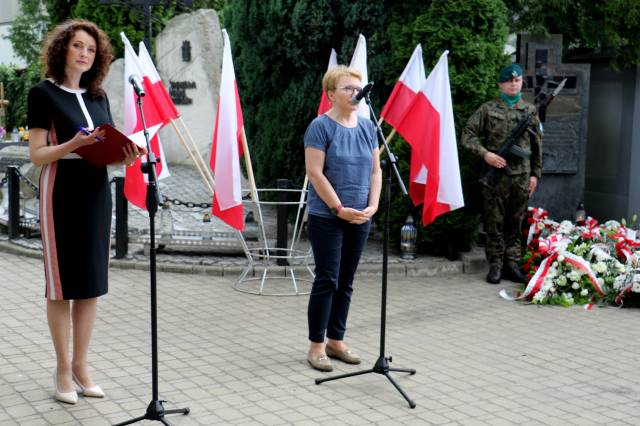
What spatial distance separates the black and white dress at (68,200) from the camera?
15.1ft

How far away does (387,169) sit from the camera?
527 cm

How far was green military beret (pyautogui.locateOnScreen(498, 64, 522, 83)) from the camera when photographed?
26.6 feet

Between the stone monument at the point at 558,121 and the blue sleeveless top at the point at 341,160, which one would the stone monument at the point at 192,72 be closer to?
the stone monument at the point at 558,121

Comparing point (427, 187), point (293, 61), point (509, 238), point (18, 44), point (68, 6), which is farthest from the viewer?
point (18, 44)

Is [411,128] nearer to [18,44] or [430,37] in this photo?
[430,37]

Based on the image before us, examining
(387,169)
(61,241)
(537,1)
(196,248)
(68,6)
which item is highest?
(68,6)

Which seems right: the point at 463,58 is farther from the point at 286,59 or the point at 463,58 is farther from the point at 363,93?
the point at 363,93

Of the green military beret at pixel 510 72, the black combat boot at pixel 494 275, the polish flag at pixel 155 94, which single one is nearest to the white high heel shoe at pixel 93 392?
the polish flag at pixel 155 94

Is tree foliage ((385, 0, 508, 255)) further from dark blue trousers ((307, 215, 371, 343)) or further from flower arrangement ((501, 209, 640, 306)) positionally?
dark blue trousers ((307, 215, 371, 343))

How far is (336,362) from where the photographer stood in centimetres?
566

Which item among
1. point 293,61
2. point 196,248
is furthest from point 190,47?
point 196,248

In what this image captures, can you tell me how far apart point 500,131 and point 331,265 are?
3.46m

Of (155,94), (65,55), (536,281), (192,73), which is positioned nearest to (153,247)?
(65,55)

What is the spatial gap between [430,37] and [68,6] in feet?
49.3
